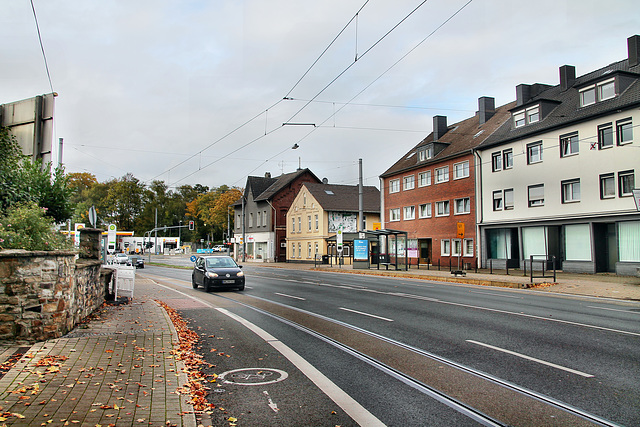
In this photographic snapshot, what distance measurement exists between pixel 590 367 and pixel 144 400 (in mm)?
5774

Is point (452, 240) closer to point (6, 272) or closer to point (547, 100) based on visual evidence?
point (547, 100)

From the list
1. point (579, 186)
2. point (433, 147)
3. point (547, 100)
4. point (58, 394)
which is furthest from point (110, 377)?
point (433, 147)

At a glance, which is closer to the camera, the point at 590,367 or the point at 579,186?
the point at 590,367

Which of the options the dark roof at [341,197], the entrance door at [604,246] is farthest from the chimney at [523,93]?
the dark roof at [341,197]

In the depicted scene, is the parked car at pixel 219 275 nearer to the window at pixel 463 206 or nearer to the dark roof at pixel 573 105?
the dark roof at pixel 573 105

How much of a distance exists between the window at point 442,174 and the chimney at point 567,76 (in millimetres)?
10394

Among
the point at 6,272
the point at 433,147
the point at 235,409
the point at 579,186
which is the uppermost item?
the point at 433,147

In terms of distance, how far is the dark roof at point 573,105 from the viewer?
1037 inches

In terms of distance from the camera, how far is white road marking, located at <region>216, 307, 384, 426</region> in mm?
4836

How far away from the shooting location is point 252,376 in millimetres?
6461

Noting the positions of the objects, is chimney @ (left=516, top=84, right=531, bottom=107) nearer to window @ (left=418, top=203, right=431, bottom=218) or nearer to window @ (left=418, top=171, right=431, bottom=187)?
window @ (left=418, top=171, right=431, bottom=187)

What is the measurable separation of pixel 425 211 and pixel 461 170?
583cm

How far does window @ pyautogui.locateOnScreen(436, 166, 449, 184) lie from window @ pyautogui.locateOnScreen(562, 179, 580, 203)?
11.6 metres

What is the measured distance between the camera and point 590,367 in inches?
265
